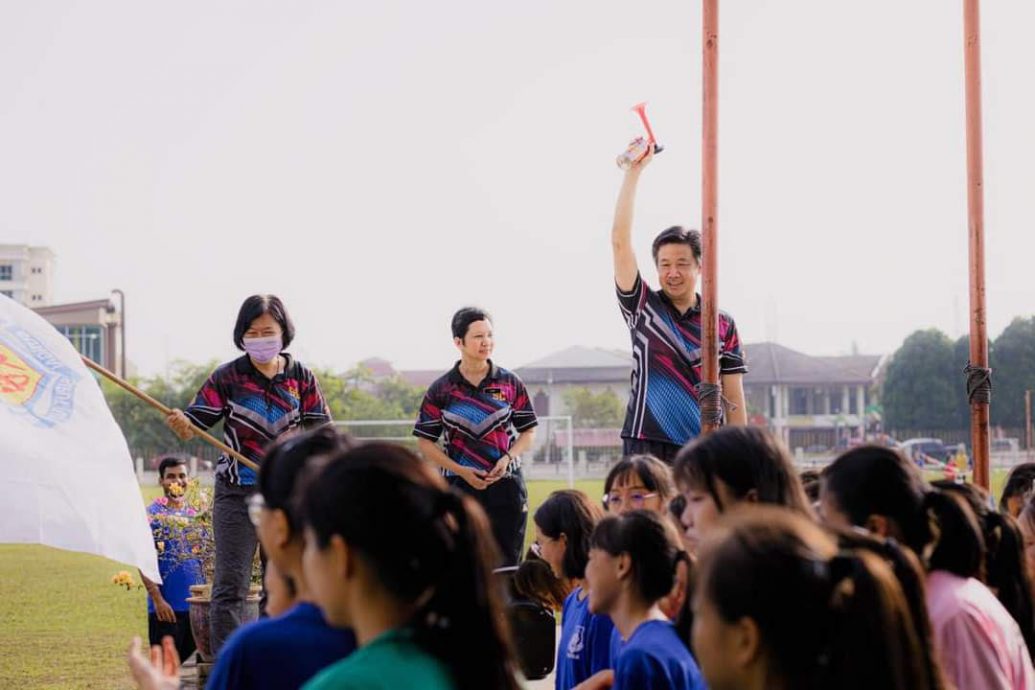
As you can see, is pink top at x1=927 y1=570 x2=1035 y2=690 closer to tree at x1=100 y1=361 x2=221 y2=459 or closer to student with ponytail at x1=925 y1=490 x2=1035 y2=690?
student with ponytail at x1=925 y1=490 x2=1035 y2=690

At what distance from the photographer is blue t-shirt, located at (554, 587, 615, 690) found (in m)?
4.77

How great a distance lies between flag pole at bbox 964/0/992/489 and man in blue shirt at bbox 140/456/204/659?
424cm

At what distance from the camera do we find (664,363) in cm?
627

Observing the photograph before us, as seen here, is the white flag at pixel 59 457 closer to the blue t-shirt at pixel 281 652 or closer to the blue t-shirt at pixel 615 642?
the blue t-shirt at pixel 615 642

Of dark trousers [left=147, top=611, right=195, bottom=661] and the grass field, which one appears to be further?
the grass field

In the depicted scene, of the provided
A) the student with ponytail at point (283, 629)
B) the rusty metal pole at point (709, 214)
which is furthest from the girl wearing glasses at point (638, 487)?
the student with ponytail at point (283, 629)

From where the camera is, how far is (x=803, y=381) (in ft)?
268

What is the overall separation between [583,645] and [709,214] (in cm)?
233

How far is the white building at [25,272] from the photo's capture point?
105 meters

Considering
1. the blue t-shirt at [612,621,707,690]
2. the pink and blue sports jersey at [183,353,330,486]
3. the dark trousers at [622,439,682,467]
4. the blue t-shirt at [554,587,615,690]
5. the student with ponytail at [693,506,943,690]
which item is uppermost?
the pink and blue sports jersey at [183,353,330,486]

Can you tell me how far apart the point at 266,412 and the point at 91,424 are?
2.61 feet

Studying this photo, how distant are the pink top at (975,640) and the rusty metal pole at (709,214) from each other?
275 centimetres

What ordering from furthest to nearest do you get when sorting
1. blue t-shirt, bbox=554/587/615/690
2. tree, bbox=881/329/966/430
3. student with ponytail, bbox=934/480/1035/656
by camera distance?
1. tree, bbox=881/329/966/430
2. blue t-shirt, bbox=554/587/615/690
3. student with ponytail, bbox=934/480/1035/656

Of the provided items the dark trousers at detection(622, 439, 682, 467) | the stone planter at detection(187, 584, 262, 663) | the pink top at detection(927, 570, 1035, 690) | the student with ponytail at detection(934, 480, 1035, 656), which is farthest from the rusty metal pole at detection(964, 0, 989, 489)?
the stone planter at detection(187, 584, 262, 663)
